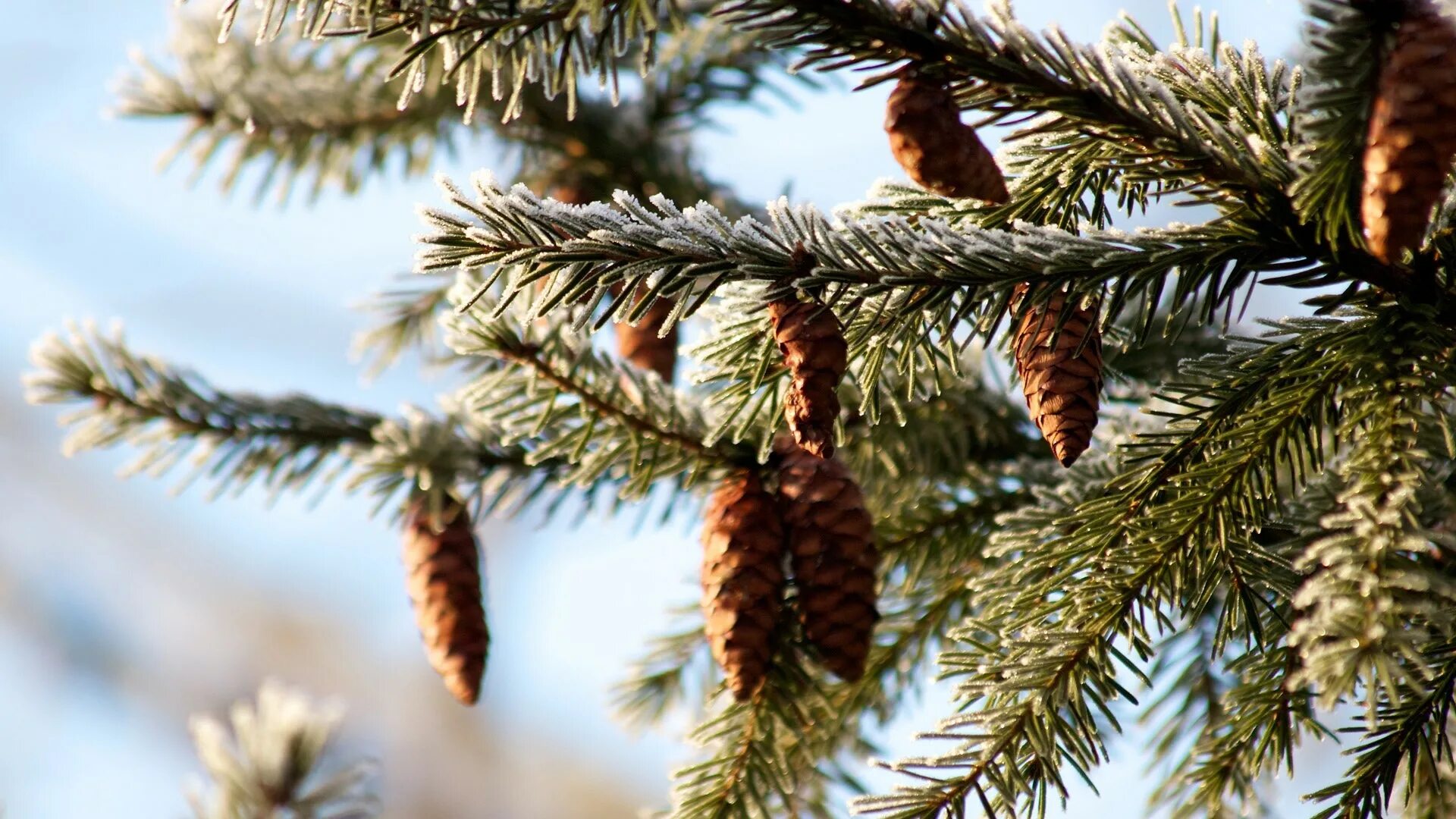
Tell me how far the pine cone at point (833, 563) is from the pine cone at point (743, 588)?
0.9 inches

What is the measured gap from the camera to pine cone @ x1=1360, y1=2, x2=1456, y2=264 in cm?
55

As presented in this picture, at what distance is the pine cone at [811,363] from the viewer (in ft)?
2.26

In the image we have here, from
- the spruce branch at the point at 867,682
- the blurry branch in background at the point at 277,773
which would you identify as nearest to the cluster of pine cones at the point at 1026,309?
the spruce branch at the point at 867,682

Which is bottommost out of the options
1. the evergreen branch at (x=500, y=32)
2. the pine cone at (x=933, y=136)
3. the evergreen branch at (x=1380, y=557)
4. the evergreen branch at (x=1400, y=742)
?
the evergreen branch at (x=1400, y=742)

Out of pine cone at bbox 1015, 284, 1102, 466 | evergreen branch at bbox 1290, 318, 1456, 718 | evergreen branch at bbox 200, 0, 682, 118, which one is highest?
evergreen branch at bbox 200, 0, 682, 118

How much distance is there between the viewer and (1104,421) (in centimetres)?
112

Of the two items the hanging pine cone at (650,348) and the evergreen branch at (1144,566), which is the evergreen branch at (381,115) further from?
the evergreen branch at (1144,566)

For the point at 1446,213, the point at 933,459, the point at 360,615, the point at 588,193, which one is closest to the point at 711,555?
the point at 933,459

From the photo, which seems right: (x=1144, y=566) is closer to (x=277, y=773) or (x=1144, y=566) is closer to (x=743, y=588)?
(x=743, y=588)

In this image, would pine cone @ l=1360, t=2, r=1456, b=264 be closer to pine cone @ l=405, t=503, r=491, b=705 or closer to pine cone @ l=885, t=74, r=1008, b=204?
pine cone @ l=885, t=74, r=1008, b=204

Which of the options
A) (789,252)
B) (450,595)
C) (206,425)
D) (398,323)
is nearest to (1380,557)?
(789,252)

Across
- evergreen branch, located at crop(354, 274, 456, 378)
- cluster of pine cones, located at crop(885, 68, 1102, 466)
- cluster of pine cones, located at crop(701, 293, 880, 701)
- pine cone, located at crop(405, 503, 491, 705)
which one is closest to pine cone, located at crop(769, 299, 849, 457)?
cluster of pine cones, located at crop(885, 68, 1102, 466)

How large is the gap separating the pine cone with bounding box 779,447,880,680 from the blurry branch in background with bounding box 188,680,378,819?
1.40 feet

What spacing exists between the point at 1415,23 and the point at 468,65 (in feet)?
1.77
